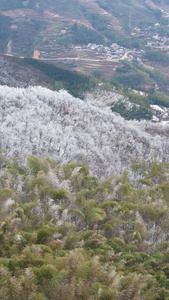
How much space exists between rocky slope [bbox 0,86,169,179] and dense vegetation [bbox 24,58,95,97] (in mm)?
22079

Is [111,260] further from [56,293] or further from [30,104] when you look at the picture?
[30,104]

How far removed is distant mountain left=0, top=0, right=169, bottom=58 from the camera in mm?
115688

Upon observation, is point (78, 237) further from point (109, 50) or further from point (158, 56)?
point (109, 50)

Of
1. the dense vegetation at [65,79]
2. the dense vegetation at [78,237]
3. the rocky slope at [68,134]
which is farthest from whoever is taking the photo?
the dense vegetation at [65,79]

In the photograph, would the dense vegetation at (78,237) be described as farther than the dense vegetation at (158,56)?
No

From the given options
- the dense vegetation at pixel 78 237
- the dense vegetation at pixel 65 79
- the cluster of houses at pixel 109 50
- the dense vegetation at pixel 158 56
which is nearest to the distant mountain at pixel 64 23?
the cluster of houses at pixel 109 50

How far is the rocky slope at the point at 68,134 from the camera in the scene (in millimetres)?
25664

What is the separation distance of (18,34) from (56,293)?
126 metres

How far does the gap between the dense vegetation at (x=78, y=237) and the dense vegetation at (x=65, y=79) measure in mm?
42076

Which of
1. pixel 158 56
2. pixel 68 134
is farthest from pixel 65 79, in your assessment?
pixel 158 56

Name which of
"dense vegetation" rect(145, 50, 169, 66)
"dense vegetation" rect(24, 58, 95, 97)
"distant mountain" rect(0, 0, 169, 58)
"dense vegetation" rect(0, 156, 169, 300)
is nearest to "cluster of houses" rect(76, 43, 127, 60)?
"distant mountain" rect(0, 0, 169, 58)

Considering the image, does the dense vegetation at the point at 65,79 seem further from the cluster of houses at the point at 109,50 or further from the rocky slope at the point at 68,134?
the cluster of houses at the point at 109,50

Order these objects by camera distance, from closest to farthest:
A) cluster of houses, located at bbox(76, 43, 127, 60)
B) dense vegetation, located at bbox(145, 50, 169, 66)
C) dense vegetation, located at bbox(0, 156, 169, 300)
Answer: dense vegetation, located at bbox(0, 156, 169, 300) → cluster of houses, located at bbox(76, 43, 127, 60) → dense vegetation, located at bbox(145, 50, 169, 66)

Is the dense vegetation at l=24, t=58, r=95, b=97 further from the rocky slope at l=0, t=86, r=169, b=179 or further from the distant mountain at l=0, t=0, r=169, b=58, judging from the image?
the distant mountain at l=0, t=0, r=169, b=58
